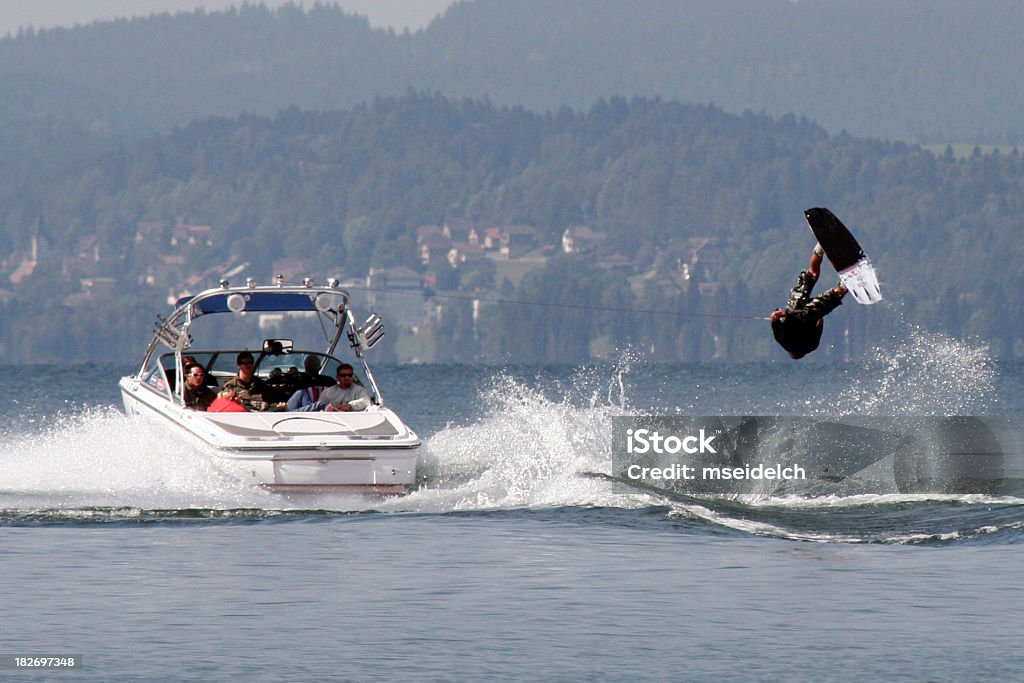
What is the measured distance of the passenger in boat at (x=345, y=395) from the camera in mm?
22094

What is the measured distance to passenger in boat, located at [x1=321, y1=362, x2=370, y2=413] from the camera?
2209 cm

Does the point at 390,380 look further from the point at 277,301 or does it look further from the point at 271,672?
the point at 271,672

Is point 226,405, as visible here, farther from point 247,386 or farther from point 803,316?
point 803,316

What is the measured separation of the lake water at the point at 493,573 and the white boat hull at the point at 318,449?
271 millimetres

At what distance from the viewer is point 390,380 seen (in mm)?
97812

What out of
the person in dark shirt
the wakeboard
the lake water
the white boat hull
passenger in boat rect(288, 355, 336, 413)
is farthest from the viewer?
passenger in boat rect(288, 355, 336, 413)

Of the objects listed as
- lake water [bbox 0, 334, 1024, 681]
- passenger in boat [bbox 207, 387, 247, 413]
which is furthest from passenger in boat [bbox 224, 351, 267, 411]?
lake water [bbox 0, 334, 1024, 681]

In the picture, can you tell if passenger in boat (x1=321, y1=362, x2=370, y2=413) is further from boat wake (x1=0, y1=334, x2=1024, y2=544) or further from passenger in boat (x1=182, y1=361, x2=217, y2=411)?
passenger in boat (x1=182, y1=361, x2=217, y2=411)

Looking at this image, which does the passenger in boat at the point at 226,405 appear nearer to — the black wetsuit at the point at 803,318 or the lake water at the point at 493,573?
the lake water at the point at 493,573

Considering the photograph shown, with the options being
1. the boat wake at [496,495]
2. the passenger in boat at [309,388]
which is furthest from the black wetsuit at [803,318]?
the passenger in boat at [309,388]

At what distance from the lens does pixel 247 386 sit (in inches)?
891

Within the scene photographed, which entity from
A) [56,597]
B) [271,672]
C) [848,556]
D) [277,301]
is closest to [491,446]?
[277,301]

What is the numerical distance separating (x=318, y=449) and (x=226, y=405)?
2.03 meters

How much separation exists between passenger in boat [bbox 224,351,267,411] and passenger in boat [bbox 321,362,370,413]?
818 mm
